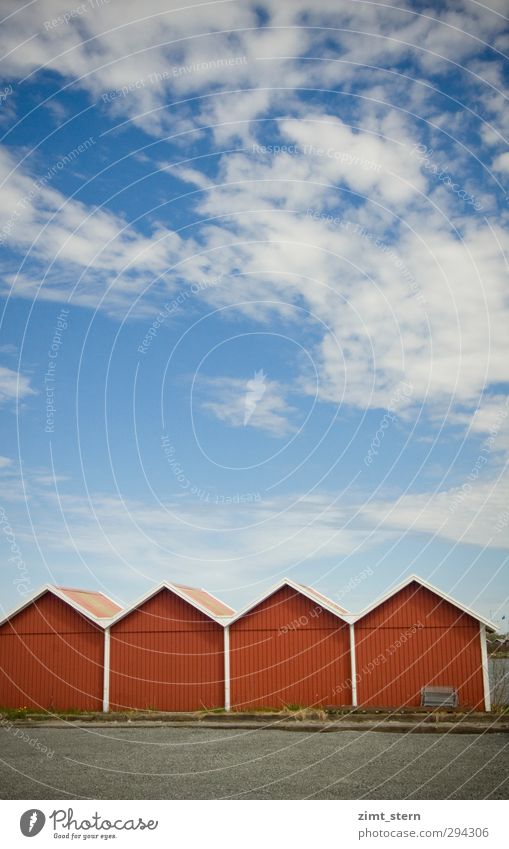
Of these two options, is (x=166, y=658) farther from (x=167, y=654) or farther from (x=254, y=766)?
(x=254, y=766)

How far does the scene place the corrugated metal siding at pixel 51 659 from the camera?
2912cm

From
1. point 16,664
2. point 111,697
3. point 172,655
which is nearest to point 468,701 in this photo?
point 172,655

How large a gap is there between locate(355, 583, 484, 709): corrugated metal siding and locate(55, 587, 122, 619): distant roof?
10.7m

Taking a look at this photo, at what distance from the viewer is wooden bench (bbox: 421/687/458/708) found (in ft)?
84.4

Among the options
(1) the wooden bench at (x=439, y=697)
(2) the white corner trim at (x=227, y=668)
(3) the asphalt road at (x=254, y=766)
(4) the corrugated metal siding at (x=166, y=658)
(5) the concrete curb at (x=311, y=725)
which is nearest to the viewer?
(3) the asphalt road at (x=254, y=766)

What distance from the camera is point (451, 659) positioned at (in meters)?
26.5

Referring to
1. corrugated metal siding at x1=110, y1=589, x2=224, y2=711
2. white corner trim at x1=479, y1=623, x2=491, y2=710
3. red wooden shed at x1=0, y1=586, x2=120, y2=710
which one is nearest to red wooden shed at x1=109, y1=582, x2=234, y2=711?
corrugated metal siding at x1=110, y1=589, x2=224, y2=711

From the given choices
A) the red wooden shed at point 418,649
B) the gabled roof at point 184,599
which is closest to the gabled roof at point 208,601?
the gabled roof at point 184,599

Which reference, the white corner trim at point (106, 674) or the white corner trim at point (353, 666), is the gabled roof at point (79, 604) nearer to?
the white corner trim at point (106, 674)

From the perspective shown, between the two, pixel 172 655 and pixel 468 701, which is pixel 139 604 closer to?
pixel 172 655

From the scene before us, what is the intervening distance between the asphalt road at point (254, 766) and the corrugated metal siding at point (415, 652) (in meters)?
7.69

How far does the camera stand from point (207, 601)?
31781 millimetres

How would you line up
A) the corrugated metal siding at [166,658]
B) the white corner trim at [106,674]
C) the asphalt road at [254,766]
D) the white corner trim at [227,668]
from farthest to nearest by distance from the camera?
the white corner trim at [106,674] → the corrugated metal siding at [166,658] → the white corner trim at [227,668] → the asphalt road at [254,766]

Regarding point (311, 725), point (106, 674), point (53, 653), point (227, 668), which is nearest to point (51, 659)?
point (53, 653)
